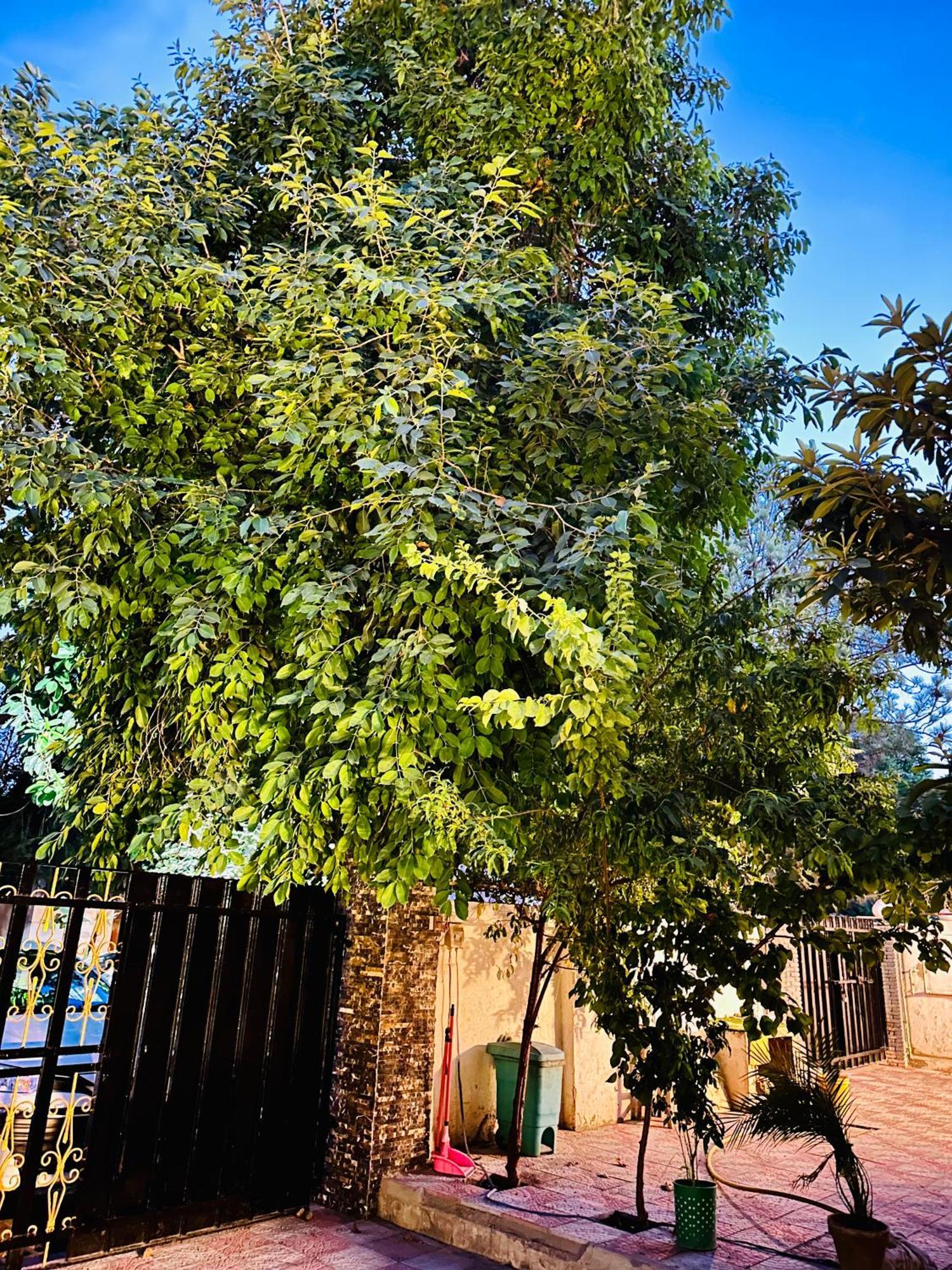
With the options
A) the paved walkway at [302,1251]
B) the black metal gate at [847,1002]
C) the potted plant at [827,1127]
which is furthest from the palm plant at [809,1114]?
the black metal gate at [847,1002]

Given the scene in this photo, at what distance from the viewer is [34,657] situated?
5.52 meters

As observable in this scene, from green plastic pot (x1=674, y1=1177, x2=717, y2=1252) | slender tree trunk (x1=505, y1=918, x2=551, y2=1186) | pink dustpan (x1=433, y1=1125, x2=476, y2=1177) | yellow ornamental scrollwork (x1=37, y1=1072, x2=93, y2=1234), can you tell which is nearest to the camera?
yellow ornamental scrollwork (x1=37, y1=1072, x2=93, y2=1234)

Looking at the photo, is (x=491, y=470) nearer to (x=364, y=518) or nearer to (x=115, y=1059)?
(x=364, y=518)

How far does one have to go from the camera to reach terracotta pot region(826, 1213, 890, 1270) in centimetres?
403

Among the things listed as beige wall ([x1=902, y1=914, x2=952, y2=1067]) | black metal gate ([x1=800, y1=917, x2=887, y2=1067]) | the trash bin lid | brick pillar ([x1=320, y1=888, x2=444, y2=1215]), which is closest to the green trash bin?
the trash bin lid

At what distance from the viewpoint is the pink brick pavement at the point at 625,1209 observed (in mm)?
4801

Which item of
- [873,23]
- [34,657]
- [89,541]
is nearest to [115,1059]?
[34,657]

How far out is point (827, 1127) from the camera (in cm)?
419

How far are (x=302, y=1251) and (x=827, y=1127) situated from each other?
10.1 ft

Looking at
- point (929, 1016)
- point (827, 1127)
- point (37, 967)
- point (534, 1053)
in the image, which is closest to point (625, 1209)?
point (534, 1053)

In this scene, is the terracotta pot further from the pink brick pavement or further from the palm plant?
the pink brick pavement

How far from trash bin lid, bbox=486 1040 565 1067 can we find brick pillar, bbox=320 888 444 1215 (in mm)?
1034

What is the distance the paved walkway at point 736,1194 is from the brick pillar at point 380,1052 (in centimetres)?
29

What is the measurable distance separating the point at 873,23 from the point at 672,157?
8.33ft
